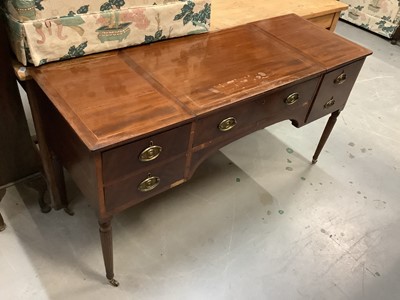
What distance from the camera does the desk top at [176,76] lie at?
96 cm

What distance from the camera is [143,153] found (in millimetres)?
982

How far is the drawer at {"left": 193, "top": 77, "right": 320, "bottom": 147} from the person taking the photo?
1.11 meters

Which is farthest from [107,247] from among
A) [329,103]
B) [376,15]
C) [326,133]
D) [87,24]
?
[376,15]

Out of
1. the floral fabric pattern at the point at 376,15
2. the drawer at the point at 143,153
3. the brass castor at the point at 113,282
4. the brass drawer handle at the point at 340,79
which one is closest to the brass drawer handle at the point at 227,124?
the drawer at the point at 143,153

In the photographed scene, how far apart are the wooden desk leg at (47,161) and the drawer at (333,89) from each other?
3.20ft

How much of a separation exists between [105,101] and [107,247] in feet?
1.56

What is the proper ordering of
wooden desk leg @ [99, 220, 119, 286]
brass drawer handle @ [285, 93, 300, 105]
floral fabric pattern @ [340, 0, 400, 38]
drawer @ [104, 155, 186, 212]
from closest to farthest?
1. drawer @ [104, 155, 186, 212]
2. wooden desk leg @ [99, 220, 119, 286]
3. brass drawer handle @ [285, 93, 300, 105]
4. floral fabric pattern @ [340, 0, 400, 38]

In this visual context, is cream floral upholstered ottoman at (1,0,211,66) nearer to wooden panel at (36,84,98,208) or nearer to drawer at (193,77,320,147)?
wooden panel at (36,84,98,208)

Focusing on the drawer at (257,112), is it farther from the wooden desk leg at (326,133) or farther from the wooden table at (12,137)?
the wooden table at (12,137)

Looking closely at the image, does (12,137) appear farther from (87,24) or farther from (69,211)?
(87,24)

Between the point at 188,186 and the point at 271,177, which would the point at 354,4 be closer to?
the point at 271,177

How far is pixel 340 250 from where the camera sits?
1.56 m

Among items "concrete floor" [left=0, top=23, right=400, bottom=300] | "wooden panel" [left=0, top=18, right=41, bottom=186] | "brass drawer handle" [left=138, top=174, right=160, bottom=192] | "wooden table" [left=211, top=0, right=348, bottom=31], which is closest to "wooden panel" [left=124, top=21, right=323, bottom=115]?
"wooden table" [left=211, top=0, right=348, bottom=31]

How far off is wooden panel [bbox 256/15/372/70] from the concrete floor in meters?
0.65
